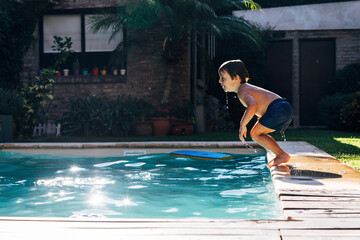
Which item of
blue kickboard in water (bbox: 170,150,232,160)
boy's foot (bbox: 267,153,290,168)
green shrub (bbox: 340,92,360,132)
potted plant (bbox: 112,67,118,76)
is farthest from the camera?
potted plant (bbox: 112,67,118,76)

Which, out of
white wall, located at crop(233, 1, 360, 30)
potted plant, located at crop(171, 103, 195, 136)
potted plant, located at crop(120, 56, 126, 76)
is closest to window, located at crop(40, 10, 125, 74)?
potted plant, located at crop(120, 56, 126, 76)

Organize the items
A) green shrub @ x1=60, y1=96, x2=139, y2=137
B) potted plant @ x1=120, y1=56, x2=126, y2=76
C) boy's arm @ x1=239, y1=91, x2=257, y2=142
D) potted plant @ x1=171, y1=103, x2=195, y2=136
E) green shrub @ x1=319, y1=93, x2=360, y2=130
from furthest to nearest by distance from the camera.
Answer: potted plant @ x1=120, y1=56, x2=126, y2=76 → green shrub @ x1=319, y1=93, x2=360, y2=130 → potted plant @ x1=171, y1=103, x2=195, y2=136 → green shrub @ x1=60, y1=96, x2=139, y2=137 → boy's arm @ x1=239, y1=91, x2=257, y2=142

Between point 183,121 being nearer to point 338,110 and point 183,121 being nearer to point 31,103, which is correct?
point 31,103

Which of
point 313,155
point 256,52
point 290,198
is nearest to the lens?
point 290,198

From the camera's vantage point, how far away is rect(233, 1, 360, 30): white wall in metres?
12.6

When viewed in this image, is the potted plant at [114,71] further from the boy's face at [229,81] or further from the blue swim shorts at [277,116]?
the blue swim shorts at [277,116]

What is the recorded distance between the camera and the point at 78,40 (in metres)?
10.9

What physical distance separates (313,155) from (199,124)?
21.2 ft

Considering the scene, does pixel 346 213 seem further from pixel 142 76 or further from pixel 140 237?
pixel 142 76

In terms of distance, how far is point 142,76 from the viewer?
10.4m

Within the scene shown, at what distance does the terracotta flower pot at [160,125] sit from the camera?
30.0ft

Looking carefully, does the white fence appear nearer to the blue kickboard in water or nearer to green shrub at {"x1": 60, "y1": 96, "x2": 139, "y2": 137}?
green shrub at {"x1": 60, "y1": 96, "x2": 139, "y2": 137}

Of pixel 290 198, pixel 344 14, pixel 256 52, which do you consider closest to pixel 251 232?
pixel 290 198

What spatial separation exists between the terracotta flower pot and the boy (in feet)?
18.3
